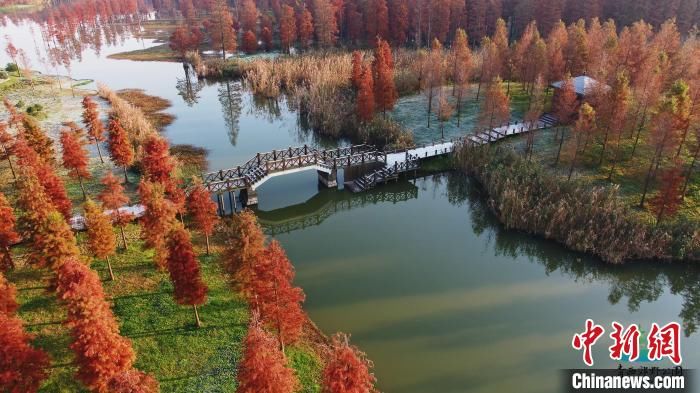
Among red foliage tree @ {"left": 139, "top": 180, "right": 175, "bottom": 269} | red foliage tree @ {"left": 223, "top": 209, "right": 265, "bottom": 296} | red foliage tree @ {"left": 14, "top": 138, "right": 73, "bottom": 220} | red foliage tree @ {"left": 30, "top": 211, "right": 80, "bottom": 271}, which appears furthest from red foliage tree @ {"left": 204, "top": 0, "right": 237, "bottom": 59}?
red foliage tree @ {"left": 223, "top": 209, "right": 265, "bottom": 296}

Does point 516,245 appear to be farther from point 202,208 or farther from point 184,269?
point 184,269

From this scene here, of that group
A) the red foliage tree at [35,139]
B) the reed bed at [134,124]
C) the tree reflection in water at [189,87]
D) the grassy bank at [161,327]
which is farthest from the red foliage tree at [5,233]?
the tree reflection in water at [189,87]

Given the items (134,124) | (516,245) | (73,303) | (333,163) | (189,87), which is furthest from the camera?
(189,87)

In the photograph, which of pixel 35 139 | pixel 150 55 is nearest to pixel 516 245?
pixel 35 139

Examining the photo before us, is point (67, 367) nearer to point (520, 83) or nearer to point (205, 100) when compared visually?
point (205, 100)

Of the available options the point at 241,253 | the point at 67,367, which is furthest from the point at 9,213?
A: the point at 241,253

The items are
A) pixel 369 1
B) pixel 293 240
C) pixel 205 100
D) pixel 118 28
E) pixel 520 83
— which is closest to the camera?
pixel 293 240

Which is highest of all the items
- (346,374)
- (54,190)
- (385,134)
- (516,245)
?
(54,190)
